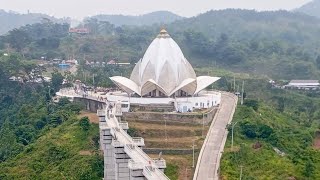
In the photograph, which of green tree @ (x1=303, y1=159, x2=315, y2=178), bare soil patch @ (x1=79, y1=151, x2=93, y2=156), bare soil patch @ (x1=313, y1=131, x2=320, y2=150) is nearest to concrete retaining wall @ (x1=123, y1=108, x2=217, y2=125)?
bare soil patch @ (x1=79, y1=151, x2=93, y2=156)

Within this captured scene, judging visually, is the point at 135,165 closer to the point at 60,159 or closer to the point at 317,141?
the point at 60,159

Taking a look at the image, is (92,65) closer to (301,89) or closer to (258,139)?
(301,89)

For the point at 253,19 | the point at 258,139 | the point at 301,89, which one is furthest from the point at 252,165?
the point at 253,19

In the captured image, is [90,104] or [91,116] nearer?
[91,116]

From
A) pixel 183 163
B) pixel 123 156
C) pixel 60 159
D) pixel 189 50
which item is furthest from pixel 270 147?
pixel 189 50

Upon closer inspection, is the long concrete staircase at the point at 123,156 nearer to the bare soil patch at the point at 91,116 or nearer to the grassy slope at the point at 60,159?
the grassy slope at the point at 60,159

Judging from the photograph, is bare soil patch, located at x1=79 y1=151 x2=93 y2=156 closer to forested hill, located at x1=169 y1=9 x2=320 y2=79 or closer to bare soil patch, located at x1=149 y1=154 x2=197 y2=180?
bare soil patch, located at x1=149 y1=154 x2=197 y2=180

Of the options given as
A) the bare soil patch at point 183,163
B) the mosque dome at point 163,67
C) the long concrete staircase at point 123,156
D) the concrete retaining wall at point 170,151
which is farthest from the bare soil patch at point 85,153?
the mosque dome at point 163,67
